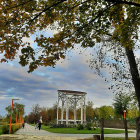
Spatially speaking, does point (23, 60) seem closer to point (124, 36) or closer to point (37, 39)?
point (37, 39)

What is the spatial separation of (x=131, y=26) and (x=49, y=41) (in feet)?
11.2

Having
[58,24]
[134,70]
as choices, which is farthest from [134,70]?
[58,24]

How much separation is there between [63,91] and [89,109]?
34.3 meters

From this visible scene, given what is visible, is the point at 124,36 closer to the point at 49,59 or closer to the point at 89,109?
the point at 49,59

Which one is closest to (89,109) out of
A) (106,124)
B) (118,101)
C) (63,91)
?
(118,101)

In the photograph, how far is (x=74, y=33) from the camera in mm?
6625

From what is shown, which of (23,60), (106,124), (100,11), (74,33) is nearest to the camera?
(23,60)

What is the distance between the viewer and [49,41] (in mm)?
6219

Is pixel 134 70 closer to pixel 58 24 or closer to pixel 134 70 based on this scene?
pixel 134 70

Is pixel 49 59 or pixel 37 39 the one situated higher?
pixel 37 39

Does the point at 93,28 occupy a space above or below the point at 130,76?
above

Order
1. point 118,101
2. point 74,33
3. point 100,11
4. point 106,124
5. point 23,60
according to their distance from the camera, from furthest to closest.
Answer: point 118,101 < point 106,124 < point 74,33 < point 100,11 < point 23,60

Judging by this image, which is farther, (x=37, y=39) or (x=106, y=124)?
(x=106, y=124)

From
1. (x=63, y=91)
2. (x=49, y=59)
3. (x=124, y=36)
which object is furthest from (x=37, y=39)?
(x=63, y=91)
